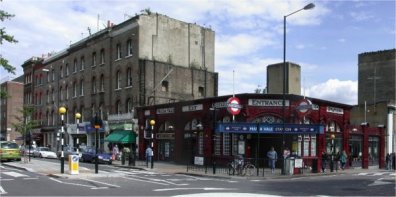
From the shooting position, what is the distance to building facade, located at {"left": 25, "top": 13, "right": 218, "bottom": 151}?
49.2 metres

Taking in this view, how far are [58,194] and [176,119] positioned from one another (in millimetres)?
25740

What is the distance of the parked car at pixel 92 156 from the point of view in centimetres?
4153

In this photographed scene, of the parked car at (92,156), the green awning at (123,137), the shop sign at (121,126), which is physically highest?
the shop sign at (121,126)

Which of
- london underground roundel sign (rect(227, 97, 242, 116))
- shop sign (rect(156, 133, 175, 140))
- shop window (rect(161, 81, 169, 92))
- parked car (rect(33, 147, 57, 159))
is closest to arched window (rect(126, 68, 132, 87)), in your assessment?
shop window (rect(161, 81, 169, 92))

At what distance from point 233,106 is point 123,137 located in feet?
55.3

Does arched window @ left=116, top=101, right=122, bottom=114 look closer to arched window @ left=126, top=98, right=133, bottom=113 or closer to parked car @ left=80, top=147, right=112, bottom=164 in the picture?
arched window @ left=126, top=98, right=133, bottom=113

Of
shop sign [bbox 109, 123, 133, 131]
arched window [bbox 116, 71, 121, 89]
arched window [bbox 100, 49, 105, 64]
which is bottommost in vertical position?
shop sign [bbox 109, 123, 133, 131]

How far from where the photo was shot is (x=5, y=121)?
9725 cm

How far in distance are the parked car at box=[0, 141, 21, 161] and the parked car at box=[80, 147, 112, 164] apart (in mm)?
5489

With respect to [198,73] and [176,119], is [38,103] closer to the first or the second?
[198,73]

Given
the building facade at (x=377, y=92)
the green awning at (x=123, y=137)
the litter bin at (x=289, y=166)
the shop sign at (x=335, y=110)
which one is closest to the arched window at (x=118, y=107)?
the green awning at (x=123, y=137)

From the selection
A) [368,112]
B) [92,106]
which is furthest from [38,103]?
[368,112]

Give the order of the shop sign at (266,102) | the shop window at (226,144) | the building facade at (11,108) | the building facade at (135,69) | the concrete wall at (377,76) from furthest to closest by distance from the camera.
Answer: the building facade at (11,108)
the concrete wall at (377,76)
the building facade at (135,69)
the shop window at (226,144)
the shop sign at (266,102)

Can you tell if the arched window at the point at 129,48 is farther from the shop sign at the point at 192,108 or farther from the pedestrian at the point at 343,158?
the pedestrian at the point at 343,158
